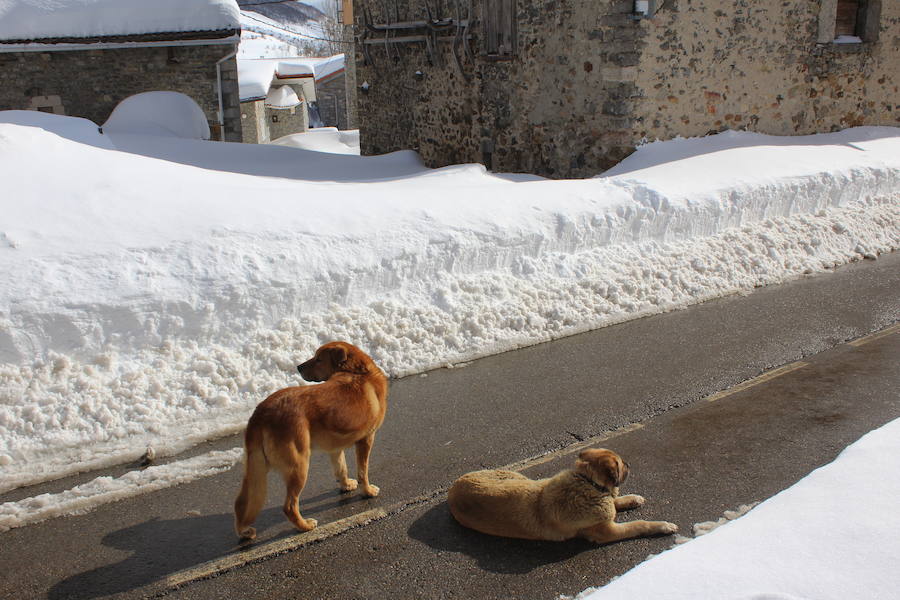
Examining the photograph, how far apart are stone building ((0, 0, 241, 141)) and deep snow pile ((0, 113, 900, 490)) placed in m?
9.28

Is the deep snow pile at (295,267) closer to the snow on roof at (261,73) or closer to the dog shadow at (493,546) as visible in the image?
the dog shadow at (493,546)

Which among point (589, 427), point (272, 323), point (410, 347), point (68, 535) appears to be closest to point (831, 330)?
point (589, 427)

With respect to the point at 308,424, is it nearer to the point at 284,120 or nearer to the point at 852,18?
the point at 852,18

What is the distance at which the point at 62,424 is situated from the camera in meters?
5.29

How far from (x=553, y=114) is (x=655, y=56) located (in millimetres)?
1951

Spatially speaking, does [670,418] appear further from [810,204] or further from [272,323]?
[810,204]

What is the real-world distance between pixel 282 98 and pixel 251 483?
3428 cm

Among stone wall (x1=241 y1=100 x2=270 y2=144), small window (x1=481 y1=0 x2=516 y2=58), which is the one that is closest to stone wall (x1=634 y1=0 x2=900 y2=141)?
small window (x1=481 y1=0 x2=516 y2=58)

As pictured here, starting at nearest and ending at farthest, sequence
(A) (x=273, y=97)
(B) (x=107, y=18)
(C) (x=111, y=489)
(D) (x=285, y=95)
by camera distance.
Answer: (C) (x=111, y=489) < (B) (x=107, y=18) < (A) (x=273, y=97) < (D) (x=285, y=95)

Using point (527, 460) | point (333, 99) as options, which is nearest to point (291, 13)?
point (333, 99)

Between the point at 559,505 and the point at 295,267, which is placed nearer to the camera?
the point at 559,505

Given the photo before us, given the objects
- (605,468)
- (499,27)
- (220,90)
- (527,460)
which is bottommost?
(527,460)

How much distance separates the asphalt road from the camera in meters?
3.91

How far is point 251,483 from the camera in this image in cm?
400
